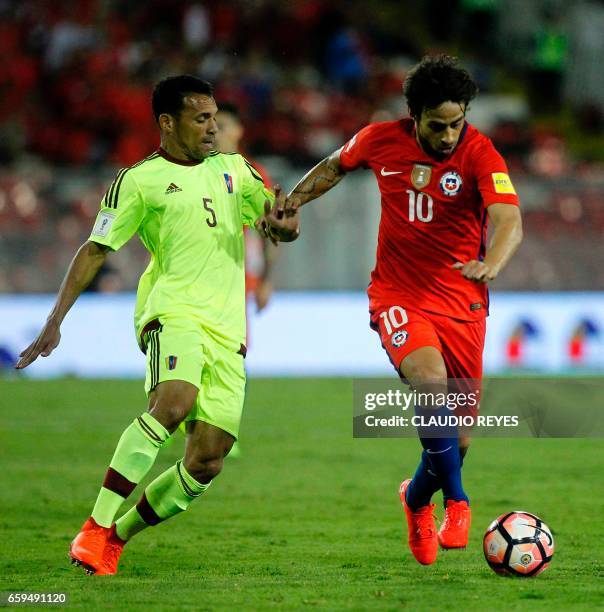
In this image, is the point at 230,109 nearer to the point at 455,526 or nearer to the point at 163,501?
the point at 163,501

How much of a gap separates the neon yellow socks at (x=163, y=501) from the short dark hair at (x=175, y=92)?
5.78ft

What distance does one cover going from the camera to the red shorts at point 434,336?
6.39m

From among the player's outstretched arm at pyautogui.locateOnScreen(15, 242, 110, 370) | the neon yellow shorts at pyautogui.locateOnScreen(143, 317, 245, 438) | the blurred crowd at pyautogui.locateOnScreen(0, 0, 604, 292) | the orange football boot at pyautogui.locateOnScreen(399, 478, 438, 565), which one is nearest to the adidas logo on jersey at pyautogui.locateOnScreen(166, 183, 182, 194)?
the player's outstretched arm at pyautogui.locateOnScreen(15, 242, 110, 370)

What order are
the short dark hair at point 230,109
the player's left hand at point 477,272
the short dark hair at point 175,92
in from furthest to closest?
the short dark hair at point 230,109
the short dark hair at point 175,92
the player's left hand at point 477,272

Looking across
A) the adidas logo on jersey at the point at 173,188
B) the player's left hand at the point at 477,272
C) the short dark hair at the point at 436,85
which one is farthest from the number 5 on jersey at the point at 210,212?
the player's left hand at the point at 477,272

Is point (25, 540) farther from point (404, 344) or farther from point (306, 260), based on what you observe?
point (306, 260)

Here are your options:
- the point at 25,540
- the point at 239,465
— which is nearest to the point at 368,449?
the point at 239,465

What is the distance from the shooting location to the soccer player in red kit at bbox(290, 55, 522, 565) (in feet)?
20.4

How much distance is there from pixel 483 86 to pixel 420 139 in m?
15.4

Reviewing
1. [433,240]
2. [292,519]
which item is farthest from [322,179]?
[292,519]

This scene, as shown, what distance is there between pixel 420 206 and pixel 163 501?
1.96m

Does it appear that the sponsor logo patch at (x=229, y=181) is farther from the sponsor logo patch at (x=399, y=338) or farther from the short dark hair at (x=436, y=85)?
the sponsor logo patch at (x=399, y=338)

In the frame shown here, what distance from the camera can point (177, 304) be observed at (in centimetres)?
616

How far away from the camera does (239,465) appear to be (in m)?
10.1
